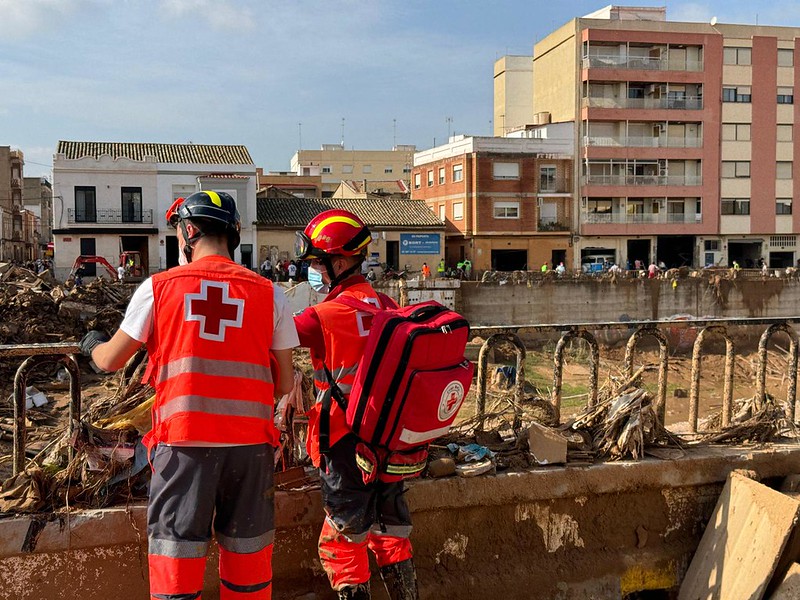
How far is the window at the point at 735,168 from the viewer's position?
45594 mm

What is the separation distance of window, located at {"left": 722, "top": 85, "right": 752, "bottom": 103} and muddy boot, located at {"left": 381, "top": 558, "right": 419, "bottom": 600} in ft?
161

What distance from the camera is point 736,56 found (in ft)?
149

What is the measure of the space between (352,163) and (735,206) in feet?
134

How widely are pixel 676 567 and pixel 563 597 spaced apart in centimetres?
76

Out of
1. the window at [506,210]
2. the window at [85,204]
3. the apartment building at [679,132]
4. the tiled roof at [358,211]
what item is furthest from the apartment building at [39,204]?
the apartment building at [679,132]

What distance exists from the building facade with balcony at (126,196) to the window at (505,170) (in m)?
14.6

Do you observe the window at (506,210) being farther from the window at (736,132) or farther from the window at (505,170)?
the window at (736,132)

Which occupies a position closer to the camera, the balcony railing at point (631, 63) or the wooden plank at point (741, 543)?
the wooden plank at point (741, 543)

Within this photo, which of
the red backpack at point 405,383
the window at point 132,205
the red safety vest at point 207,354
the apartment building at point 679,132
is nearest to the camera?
the red safety vest at point 207,354

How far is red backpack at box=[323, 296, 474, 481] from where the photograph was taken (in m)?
2.86

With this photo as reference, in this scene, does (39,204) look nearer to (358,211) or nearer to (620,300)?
(358,211)

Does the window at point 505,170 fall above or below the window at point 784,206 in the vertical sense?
above

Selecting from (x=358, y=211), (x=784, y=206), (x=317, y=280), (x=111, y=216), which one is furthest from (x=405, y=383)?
(x=784, y=206)

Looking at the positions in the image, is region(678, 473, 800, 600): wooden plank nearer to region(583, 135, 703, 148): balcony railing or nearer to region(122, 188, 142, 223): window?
region(122, 188, 142, 223): window
